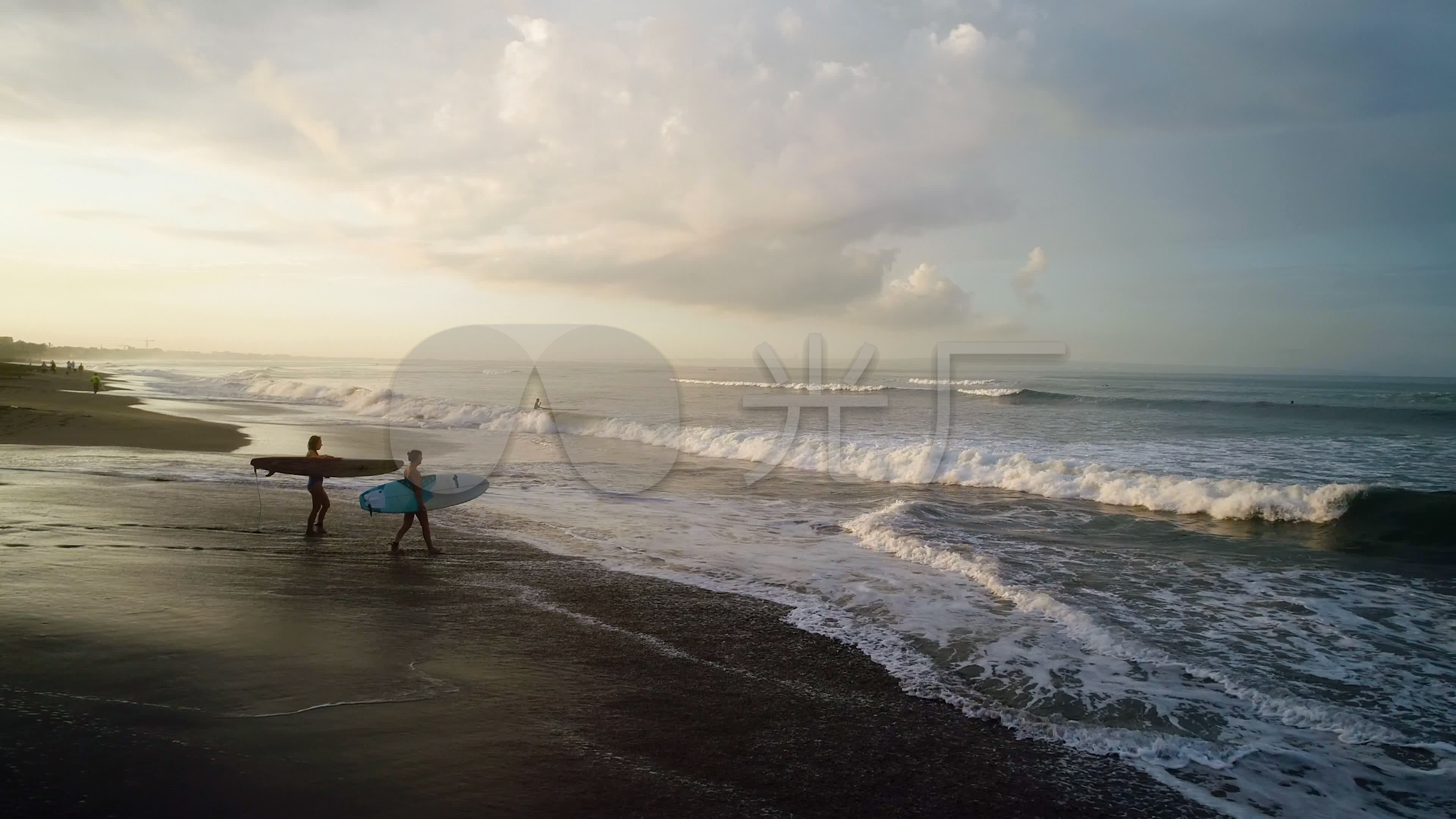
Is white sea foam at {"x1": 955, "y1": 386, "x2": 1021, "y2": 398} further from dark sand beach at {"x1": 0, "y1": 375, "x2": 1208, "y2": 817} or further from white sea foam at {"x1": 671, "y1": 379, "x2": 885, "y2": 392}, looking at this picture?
dark sand beach at {"x1": 0, "y1": 375, "x2": 1208, "y2": 817}

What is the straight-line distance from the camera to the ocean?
5.76 meters

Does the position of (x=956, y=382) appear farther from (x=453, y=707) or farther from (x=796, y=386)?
(x=453, y=707)

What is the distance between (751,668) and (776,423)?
87.6ft

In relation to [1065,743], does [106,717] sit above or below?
above

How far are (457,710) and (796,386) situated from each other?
65.5 metres

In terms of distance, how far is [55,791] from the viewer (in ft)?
13.0

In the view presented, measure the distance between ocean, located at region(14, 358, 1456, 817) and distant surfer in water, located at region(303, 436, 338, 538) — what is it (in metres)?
1.26

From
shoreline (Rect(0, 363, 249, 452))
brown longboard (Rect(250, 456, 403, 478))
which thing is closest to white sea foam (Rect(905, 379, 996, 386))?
shoreline (Rect(0, 363, 249, 452))

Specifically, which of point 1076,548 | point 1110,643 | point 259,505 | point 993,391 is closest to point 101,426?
point 259,505

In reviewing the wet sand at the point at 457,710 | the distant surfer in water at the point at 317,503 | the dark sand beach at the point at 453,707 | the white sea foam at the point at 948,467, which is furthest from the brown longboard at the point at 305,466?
the white sea foam at the point at 948,467

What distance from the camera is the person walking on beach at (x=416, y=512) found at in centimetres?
1018

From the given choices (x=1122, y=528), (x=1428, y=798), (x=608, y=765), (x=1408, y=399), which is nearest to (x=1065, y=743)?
(x=1428, y=798)

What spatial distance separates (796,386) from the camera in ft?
230

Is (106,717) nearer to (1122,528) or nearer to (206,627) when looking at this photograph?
(206,627)
